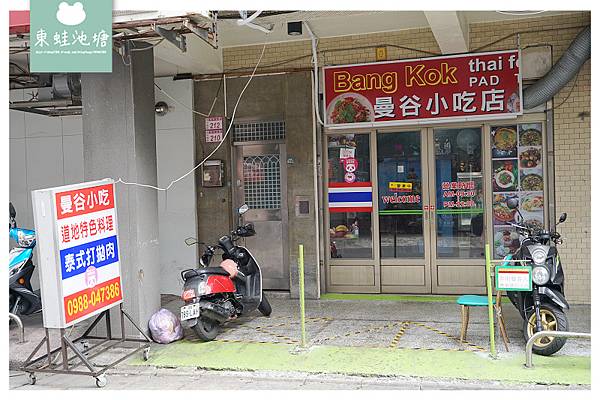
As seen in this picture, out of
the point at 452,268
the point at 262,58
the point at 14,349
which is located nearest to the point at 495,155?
the point at 452,268

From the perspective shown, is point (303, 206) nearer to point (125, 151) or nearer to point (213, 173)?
point (213, 173)

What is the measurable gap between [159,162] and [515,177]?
5.63m

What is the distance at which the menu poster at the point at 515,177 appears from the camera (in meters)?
8.40

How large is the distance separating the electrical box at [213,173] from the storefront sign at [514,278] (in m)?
4.89

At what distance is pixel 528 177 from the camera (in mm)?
8430

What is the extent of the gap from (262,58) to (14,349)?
549cm

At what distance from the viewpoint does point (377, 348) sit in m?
6.40

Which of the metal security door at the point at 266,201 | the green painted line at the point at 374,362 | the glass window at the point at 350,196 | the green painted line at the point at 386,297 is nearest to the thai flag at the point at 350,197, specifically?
the glass window at the point at 350,196

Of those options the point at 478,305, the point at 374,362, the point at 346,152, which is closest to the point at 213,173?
the point at 346,152

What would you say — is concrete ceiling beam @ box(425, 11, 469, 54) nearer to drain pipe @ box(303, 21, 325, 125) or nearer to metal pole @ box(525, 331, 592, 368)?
drain pipe @ box(303, 21, 325, 125)

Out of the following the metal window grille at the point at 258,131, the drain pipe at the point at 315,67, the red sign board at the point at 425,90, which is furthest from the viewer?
the metal window grille at the point at 258,131

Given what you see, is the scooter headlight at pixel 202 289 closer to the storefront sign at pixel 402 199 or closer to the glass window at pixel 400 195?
the glass window at pixel 400 195
